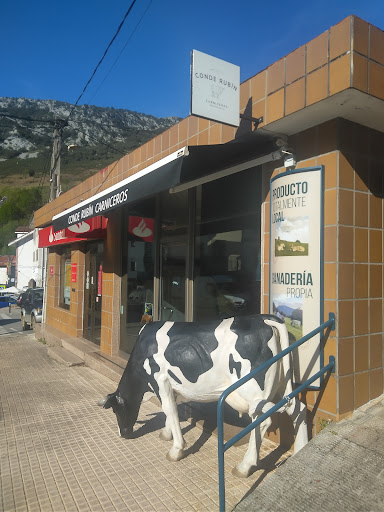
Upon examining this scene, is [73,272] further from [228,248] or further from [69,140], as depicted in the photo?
[69,140]

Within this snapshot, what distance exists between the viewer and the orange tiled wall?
3498 mm

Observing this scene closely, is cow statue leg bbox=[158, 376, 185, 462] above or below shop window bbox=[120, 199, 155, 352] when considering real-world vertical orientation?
below

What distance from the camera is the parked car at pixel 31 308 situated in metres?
14.0

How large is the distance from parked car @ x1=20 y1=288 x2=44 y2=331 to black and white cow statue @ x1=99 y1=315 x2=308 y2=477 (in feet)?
35.4

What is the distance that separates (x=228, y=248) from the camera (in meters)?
5.43

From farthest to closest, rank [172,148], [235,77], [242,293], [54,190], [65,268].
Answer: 1. [54,190]
2. [65,268]
3. [172,148]
4. [242,293]
5. [235,77]

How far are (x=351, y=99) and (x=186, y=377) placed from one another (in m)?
2.75

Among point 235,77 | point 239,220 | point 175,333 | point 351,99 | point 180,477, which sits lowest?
point 180,477

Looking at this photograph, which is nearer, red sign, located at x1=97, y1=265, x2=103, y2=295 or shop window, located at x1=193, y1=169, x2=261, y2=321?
shop window, located at x1=193, y1=169, x2=261, y2=321

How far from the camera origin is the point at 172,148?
5.80 meters

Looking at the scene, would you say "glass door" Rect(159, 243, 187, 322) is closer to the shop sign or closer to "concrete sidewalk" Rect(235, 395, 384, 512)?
the shop sign

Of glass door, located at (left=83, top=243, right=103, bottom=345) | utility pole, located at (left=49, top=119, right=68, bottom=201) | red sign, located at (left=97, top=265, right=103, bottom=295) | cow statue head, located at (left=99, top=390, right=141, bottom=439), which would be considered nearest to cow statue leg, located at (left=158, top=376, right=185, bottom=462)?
cow statue head, located at (left=99, top=390, right=141, bottom=439)

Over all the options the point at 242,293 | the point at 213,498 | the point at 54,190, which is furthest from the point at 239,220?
the point at 54,190

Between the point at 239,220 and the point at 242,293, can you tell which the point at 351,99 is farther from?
the point at 242,293
